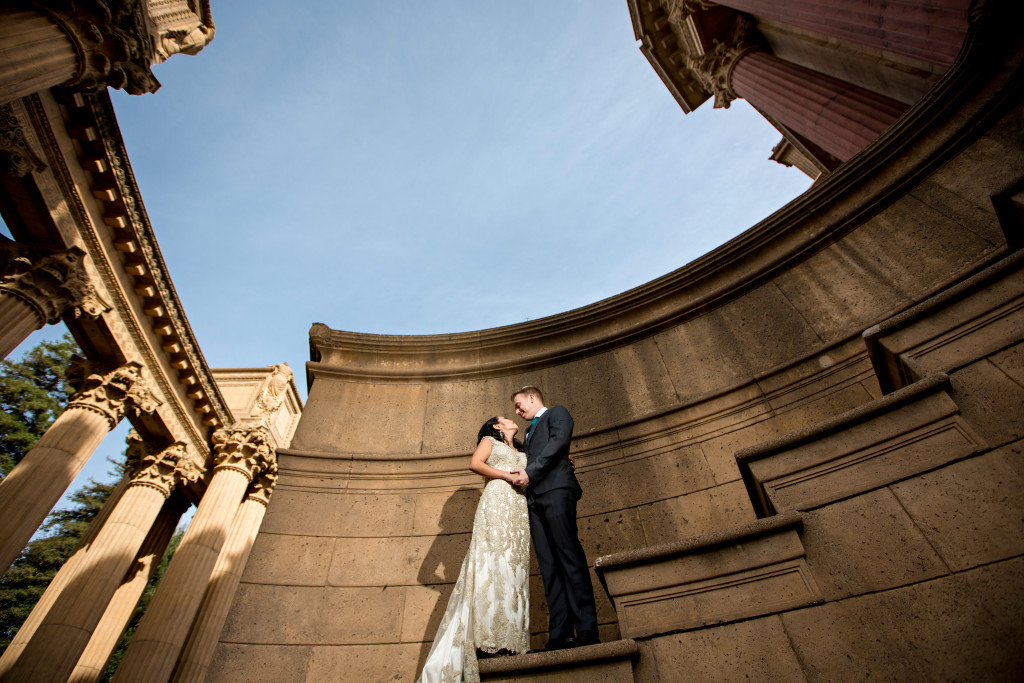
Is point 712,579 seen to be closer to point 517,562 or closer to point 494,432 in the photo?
point 517,562

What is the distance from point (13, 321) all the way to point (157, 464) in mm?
7335

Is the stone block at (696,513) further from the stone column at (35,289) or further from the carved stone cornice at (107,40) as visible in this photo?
the stone column at (35,289)

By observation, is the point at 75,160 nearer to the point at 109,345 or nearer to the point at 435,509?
the point at 109,345

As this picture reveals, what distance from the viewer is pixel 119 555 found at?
1281cm

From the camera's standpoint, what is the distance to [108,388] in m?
13.2

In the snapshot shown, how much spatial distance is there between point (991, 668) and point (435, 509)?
6344 mm

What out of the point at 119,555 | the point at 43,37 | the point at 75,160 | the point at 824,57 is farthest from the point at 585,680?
the point at 824,57

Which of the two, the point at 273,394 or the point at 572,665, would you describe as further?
the point at 273,394

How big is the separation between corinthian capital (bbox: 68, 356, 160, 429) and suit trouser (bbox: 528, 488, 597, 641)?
14.2 metres

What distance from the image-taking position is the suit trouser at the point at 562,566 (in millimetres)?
3994

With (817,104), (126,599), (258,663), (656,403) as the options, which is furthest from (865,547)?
(126,599)

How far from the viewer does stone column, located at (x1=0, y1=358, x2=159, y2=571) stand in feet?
32.8

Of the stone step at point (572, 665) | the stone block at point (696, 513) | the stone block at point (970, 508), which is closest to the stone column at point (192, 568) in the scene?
the stone step at point (572, 665)

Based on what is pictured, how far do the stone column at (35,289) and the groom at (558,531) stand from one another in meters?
10.9
